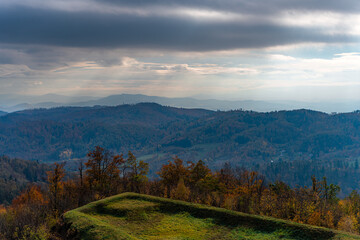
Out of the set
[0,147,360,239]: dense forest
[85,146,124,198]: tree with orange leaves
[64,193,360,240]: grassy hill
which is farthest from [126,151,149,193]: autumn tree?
[64,193,360,240]: grassy hill

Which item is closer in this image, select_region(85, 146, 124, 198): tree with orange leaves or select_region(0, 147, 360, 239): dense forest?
select_region(0, 147, 360, 239): dense forest

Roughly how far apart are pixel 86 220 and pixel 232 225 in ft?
68.9

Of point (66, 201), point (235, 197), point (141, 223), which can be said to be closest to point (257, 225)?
point (141, 223)

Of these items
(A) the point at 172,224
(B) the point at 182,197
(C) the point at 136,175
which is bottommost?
(B) the point at 182,197

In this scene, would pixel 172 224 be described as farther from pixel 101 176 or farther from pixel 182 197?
pixel 101 176

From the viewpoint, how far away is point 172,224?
42.6 m

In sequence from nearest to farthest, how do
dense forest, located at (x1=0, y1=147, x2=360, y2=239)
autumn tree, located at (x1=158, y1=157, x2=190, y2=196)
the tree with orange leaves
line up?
dense forest, located at (x1=0, y1=147, x2=360, y2=239) → the tree with orange leaves → autumn tree, located at (x1=158, y1=157, x2=190, y2=196)

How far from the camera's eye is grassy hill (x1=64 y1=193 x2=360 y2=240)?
37.0 m

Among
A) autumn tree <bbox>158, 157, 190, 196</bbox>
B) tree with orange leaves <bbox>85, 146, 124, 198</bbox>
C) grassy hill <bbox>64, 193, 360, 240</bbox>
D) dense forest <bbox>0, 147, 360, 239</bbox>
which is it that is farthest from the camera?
autumn tree <bbox>158, 157, 190, 196</bbox>

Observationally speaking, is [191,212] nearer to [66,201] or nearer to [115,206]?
[115,206]

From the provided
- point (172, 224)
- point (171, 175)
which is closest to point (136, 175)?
point (171, 175)

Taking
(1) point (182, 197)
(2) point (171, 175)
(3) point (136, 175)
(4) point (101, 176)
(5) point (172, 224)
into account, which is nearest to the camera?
(5) point (172, 224)

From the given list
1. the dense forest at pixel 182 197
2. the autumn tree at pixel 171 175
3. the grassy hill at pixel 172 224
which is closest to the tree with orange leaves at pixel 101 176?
the dense forest at pixel 182 197

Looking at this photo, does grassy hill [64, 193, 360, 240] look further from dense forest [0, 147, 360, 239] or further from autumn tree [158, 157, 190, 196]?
autumn tree [158, 157, 190, 196]
